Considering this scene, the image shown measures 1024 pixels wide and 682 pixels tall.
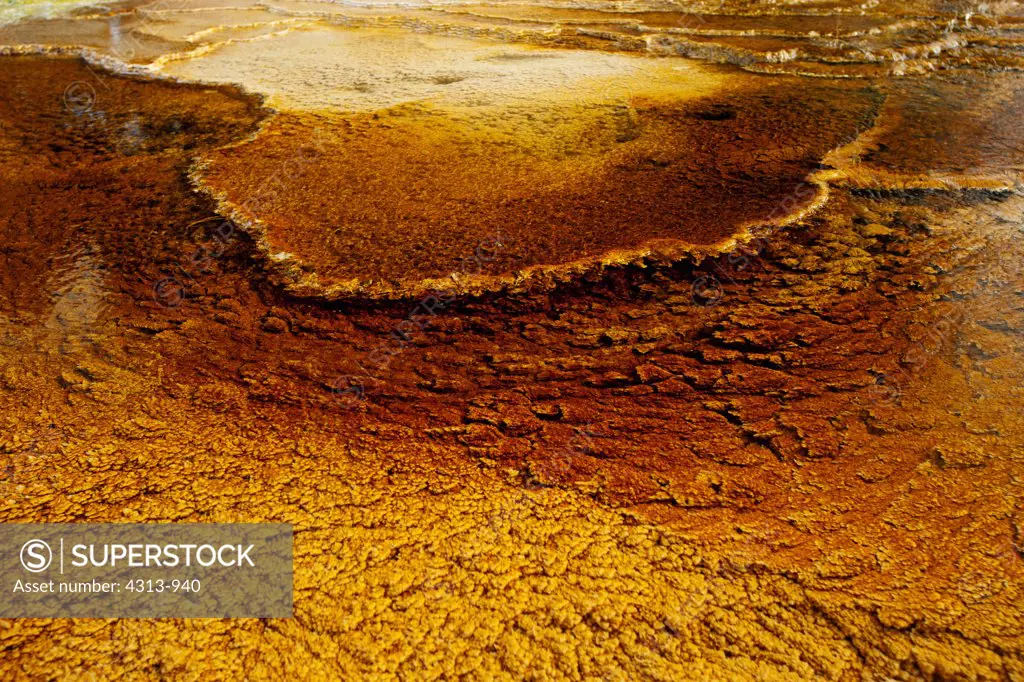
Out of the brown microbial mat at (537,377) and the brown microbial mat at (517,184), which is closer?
the brown microbial mat at (537,377)

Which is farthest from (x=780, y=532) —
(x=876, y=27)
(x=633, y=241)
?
(x=876, y=27)

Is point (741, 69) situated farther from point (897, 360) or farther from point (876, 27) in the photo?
point (897, 360)

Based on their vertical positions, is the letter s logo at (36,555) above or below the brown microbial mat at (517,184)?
below

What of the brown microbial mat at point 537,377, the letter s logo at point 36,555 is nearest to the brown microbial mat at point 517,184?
the brown microbial mat at point 537,377

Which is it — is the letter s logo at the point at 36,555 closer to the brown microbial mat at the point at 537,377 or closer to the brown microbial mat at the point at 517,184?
the brown microbial mat at the point at 537,377

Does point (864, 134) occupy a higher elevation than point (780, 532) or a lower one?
higher

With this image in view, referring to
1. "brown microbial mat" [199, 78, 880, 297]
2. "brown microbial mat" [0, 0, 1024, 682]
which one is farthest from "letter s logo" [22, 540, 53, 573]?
"brown microbial mat" [199, 78, 880, 297]

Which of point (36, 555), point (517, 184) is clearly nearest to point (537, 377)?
point (36, 555)
